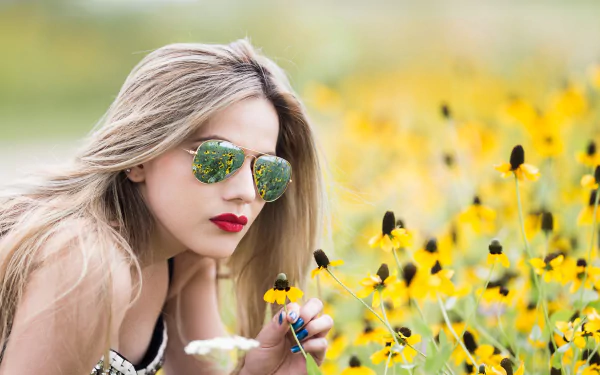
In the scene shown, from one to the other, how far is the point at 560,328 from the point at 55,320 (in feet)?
2.91

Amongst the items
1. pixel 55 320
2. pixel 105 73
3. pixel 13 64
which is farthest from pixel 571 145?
pixel 13 64

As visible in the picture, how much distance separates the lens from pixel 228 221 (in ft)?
4.82

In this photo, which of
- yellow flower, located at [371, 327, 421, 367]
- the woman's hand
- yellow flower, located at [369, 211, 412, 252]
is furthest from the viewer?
the woman's hand

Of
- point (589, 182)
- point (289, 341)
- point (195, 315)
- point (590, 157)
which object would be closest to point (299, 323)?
point (289, 341)

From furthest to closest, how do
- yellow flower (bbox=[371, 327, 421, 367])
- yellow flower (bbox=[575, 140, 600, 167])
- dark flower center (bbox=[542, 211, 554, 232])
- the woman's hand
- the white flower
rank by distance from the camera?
yellow flower (bbox=[575, 140, 600, 167]) → dark flower center (bbox=[542, 211, 554, 232]) → the woman's hand → yellow flower (bbox=[371, 327, 421, 367]) → the white flower

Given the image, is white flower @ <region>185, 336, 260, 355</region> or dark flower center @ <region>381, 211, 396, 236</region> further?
dark flower center @ <region>381, 211, 396, 236</region>

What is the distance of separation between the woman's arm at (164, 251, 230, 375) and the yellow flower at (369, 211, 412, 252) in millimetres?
595

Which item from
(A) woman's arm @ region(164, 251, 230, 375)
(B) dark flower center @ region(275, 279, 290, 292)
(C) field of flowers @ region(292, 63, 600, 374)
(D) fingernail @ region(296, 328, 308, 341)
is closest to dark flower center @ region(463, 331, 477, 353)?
(C) field of flowers @ region(292, 63, 600, 374)

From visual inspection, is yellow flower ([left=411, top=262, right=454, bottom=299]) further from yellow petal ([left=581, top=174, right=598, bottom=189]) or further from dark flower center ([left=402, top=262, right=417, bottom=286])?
yellow petal ([left=581, top=174, right=598, bottom=189])

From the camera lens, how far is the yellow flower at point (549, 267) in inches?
57.3

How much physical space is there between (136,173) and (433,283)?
62cm

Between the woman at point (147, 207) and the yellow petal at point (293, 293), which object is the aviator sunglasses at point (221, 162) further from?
the yellow petal at point (293, 293)

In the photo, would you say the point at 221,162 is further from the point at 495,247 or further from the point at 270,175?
the point at 495,247

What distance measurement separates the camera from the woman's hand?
153cm
